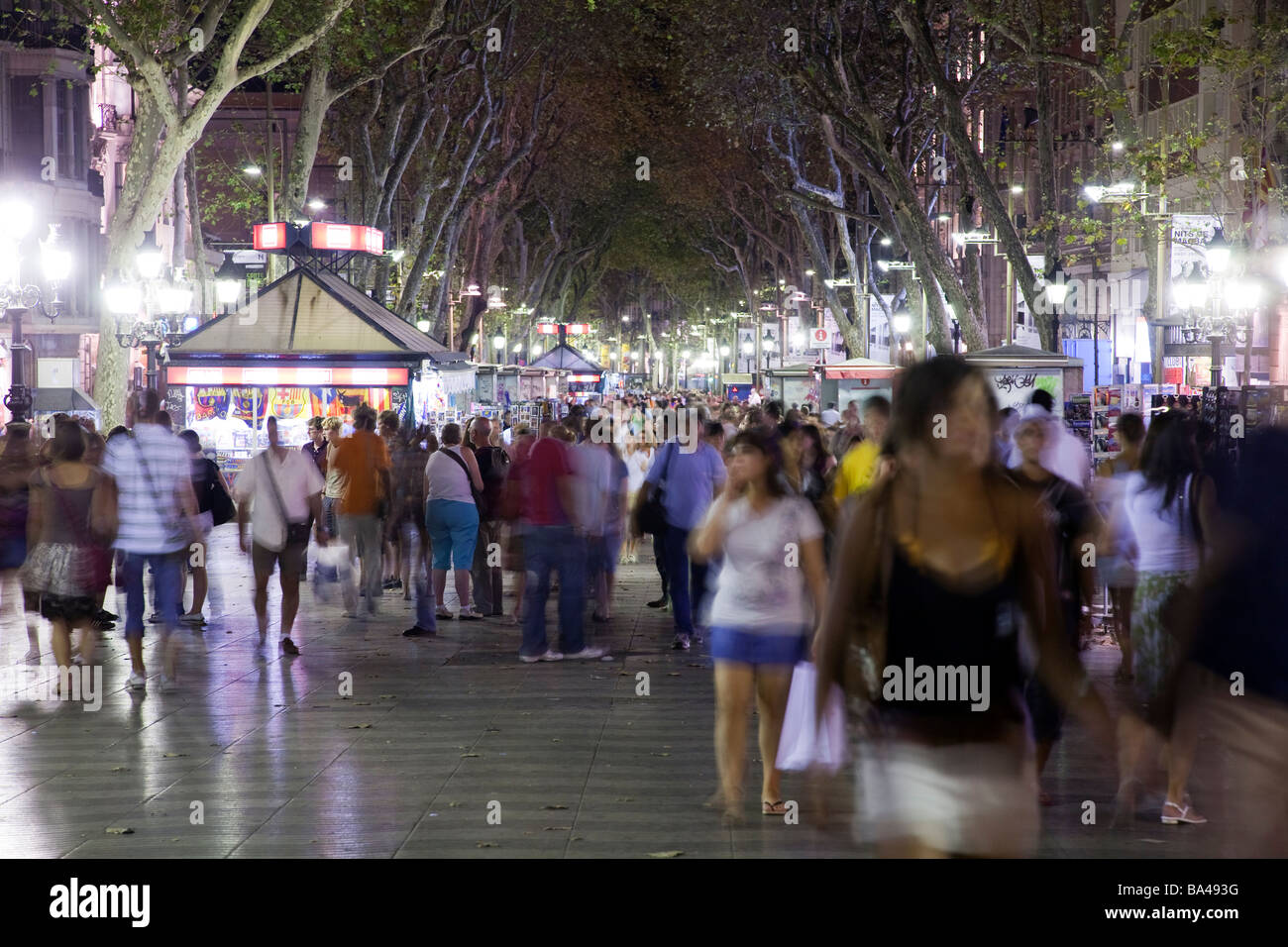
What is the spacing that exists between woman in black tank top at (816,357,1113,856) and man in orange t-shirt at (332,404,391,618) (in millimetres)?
10625

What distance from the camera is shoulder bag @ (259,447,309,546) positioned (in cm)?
1212

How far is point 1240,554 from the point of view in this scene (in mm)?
5332

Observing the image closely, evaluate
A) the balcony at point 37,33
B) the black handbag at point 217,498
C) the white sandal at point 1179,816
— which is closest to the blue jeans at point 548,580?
the black handbag at point 217,498

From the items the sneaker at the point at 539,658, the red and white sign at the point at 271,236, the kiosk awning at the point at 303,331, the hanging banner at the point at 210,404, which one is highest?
the red and white sign at the point at 271,236

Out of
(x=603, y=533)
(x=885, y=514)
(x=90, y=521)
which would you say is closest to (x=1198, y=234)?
(x=603, y=533)

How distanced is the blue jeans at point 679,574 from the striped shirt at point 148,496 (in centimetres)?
382

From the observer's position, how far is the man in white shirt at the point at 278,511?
12.1 meters

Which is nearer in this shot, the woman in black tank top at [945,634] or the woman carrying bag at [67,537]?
the woman in black tank top at [945,634]

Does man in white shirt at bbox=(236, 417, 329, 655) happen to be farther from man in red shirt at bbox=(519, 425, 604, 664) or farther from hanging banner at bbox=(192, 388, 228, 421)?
hanging banner at bbox=(192, 388, 228, 421)

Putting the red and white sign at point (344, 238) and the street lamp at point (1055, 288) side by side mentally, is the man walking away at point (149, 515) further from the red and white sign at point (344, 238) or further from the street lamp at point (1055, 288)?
the street lamp at point (1055, 288)

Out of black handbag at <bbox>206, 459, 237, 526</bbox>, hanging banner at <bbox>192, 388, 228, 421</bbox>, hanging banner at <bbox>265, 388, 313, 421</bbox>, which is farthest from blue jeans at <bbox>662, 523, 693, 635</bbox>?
hanging banner at <bbox>192, 388, 228, 421</bbox>

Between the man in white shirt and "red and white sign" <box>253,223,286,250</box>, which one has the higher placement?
"red and white sign" <box>253,223,286,250</box>
